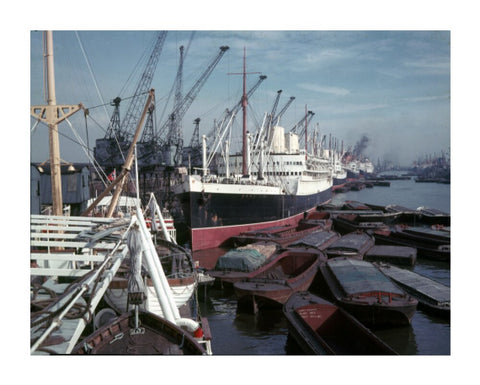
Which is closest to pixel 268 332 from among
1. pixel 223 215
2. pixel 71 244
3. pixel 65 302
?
pixel 71 244

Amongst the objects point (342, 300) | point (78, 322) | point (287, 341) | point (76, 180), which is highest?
point (76, 180)

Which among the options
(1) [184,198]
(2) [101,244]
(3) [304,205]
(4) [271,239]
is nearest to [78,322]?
(2) [101,244]

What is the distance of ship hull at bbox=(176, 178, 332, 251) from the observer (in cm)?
2627

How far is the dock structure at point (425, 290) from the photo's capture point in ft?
44.3

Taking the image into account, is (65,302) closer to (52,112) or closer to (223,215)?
(52,112)

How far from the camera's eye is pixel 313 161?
5391 centimetres

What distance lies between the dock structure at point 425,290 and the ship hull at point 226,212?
1221 cm

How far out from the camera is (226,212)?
27812 millimetres

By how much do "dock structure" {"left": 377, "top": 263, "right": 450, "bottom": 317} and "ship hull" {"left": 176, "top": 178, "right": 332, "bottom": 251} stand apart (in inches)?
481

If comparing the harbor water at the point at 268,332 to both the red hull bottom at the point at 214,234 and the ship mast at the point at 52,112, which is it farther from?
the red hull bottom at the point at 214,234

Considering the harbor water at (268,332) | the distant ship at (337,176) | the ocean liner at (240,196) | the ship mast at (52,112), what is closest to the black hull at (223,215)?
the ocean liner at (240,196)

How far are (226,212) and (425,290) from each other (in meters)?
15.3
